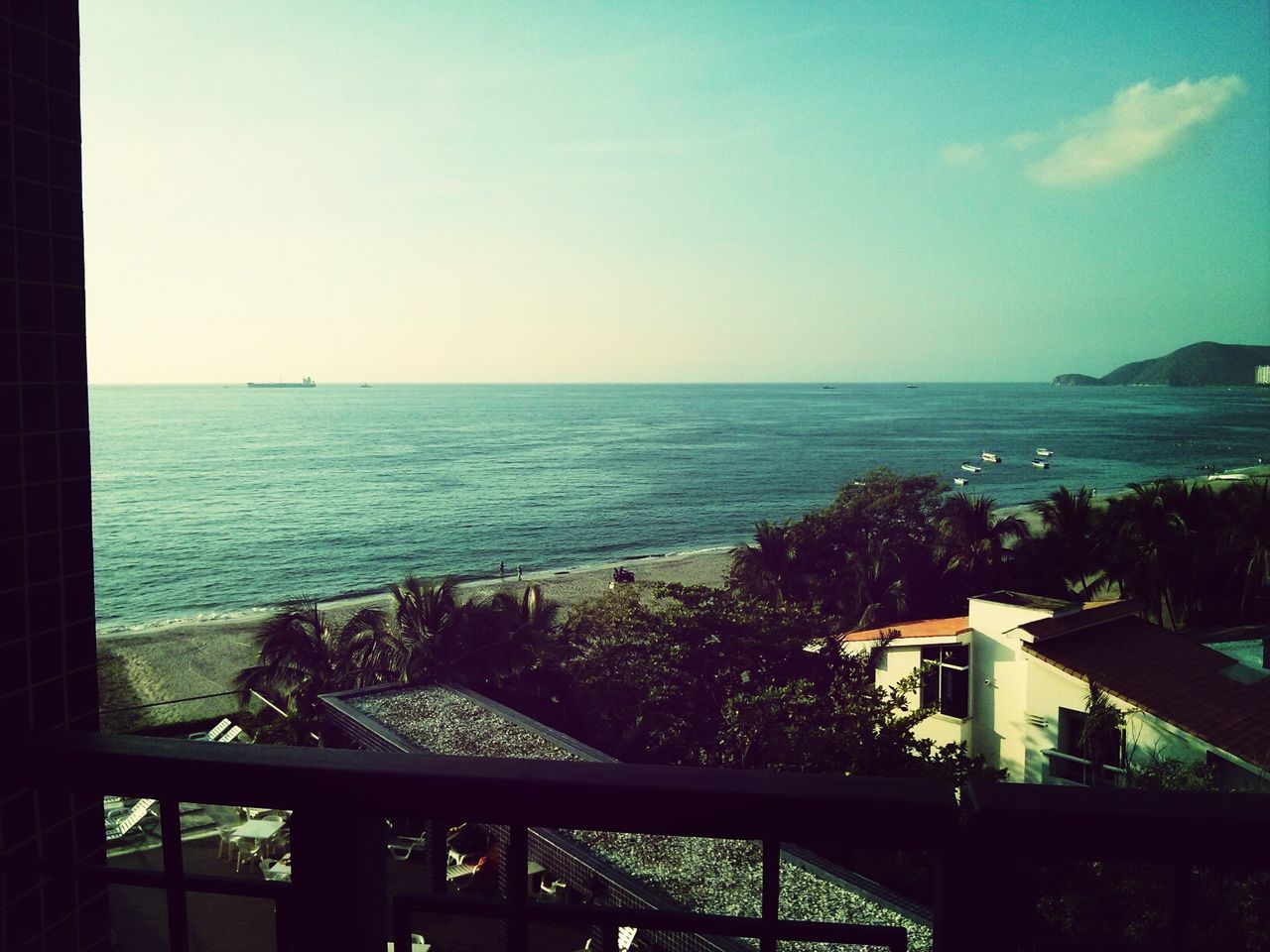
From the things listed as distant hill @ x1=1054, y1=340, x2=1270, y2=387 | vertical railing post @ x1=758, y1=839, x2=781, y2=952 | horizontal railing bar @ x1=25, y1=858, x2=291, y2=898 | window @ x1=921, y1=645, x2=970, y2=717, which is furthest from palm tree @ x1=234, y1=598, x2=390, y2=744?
distant hill @ x1=1054, y1=340, x2=1270, y2=387

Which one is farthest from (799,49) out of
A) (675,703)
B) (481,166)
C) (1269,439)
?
(1269,439)

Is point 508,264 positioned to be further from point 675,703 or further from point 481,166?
point 675,703

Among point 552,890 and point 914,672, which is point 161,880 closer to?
point 552,890

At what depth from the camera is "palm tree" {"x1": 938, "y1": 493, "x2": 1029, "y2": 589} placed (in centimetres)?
2364

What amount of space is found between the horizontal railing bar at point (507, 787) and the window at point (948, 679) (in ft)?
40.2

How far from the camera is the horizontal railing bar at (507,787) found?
744 mm

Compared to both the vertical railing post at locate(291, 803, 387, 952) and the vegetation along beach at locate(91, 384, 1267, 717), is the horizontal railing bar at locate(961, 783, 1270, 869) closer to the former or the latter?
the vertical railing post at locate(291, 803, 387, 952)

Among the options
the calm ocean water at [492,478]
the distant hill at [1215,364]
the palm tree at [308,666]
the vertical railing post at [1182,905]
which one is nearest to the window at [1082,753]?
the vertical railing post at [1182,905]

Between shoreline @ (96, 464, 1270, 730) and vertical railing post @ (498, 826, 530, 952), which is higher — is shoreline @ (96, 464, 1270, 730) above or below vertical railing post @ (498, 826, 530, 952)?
below

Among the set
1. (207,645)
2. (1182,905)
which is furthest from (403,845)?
(207,645)

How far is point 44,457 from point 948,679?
12495 millimetres

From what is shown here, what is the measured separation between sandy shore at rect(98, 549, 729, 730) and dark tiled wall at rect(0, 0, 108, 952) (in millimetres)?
18176

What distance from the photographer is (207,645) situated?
27.0 m

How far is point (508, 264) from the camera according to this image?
91.2 metres
